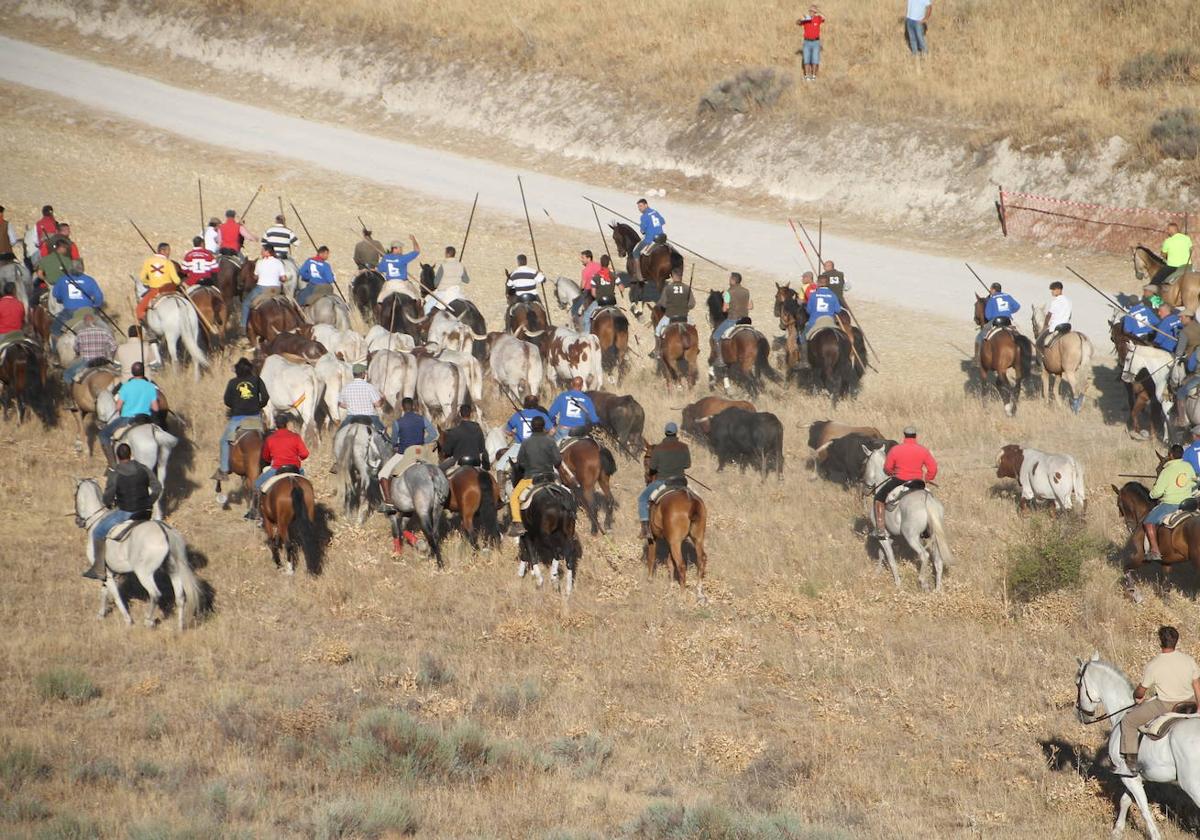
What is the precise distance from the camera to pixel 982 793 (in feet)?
42.7

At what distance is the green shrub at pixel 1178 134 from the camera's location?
109ft

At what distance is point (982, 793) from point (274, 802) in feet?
21.5

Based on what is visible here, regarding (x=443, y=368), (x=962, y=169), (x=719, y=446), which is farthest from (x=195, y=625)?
(x=962, y=169)

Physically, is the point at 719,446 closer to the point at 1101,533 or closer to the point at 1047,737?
→ the point at 1101,533

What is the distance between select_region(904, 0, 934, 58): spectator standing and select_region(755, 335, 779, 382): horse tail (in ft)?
59.9

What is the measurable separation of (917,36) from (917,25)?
1.03 feet

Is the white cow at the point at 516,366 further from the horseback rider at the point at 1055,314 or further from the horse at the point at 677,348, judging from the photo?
the horseback rider at the point at 1055,314

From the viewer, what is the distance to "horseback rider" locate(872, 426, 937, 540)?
18.3 metres

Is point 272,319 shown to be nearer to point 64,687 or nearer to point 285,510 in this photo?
point 285,510

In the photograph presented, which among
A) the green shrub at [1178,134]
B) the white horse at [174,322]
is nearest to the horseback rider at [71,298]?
the white horse at [174,322]

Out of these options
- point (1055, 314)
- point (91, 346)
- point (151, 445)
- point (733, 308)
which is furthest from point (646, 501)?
point (1055, 314)

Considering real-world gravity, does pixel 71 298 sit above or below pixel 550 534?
above

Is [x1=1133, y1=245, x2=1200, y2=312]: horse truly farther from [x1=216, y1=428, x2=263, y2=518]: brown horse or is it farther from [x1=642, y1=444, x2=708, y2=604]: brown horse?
[x1=216, y1=428, x2=263, y2=518]: brown horse

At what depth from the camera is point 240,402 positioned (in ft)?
65.0
